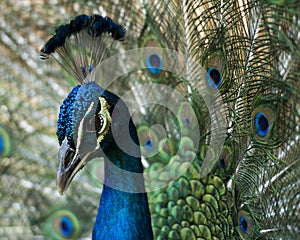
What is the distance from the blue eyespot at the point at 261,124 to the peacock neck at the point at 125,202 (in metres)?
0.35

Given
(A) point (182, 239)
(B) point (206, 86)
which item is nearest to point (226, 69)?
(B) point (206, 86)

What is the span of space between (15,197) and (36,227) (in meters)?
0.15

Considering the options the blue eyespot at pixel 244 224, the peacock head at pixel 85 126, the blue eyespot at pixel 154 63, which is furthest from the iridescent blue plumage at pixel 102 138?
the blue eyespot at pixel 154 63

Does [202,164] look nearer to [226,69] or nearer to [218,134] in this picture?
[218,134]

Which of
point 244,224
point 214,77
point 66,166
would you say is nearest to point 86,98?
point 66,166

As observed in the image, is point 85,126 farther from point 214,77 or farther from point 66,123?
point 214,77

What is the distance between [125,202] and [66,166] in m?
0.28

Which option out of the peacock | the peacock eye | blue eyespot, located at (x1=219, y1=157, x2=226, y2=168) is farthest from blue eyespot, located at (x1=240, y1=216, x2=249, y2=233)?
the peacock eye

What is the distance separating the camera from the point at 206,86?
5.78ft

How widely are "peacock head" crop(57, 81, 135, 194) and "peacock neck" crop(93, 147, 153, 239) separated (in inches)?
2.9

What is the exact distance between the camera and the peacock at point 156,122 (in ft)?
4.60

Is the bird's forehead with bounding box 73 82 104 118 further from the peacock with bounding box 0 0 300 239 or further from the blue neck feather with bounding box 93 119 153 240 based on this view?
the blue neck feather with bounding box 93 119 153 240

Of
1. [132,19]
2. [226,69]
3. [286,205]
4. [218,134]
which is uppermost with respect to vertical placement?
[132,19]

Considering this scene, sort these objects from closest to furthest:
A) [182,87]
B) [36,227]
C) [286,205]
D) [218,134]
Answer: [286,205] < [218,134] < [182,87] < [36,227]
